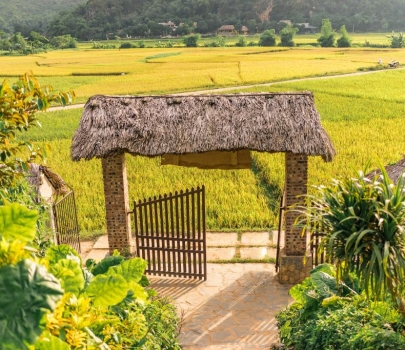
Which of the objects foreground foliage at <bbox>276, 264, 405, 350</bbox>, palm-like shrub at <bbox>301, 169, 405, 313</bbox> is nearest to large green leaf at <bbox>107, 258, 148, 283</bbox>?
palm-like shrub at <bbox>301, 169, 405, 313</bbox>

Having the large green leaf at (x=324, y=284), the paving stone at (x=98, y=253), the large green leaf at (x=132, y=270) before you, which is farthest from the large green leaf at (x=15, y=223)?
the paving stone at (x=98, y=253)

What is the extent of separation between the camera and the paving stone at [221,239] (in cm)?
1102

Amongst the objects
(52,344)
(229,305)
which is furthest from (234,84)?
(52,344)

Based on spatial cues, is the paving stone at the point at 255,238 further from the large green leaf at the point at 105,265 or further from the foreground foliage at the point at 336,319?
the large green leaf at the point at 105,265

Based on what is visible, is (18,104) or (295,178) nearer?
A: (18,104)

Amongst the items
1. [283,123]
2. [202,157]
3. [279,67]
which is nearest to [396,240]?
[283,123]

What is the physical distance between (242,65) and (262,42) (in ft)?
69.4

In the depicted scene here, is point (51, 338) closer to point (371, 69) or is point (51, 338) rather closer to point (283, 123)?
point (283, 123)

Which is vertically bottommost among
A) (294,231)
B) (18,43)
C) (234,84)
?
(234,84)

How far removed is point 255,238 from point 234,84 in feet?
78.3

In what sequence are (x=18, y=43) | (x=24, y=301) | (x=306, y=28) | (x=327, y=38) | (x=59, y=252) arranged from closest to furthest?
1. (x=24, y=301)
2. (x=59, y=252)
3. (x=327, y=38)
4. (x=18, y=43)
5. (x=306, y=28)

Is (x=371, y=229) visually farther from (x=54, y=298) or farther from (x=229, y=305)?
(x=229, y=305)

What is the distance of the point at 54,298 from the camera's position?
1.99m

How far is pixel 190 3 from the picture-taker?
3455 inches
